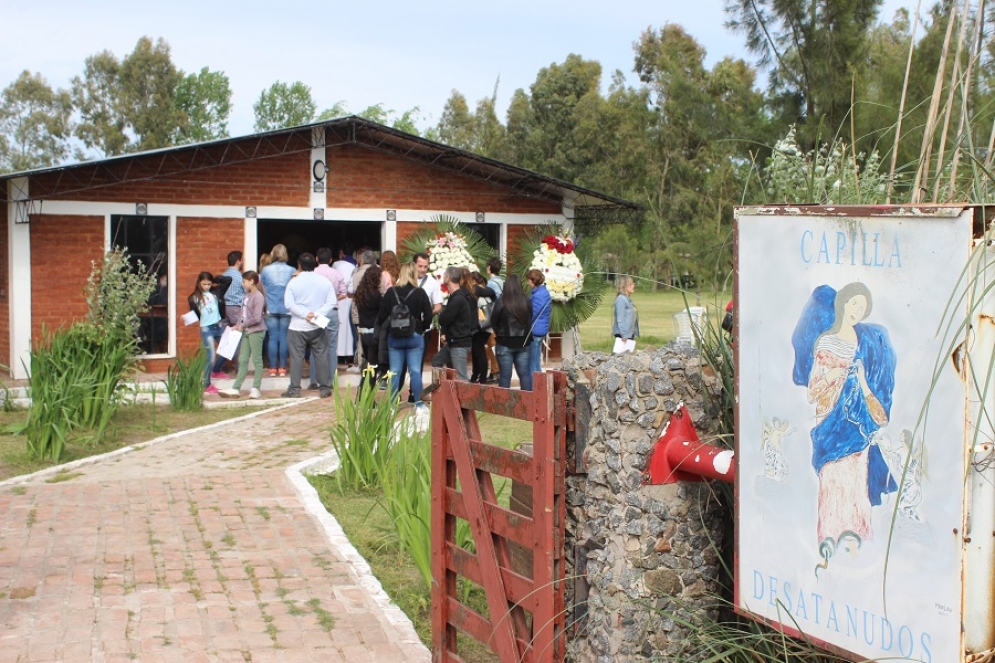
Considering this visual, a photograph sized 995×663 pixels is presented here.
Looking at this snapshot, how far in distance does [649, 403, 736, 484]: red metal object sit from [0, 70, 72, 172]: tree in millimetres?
63029

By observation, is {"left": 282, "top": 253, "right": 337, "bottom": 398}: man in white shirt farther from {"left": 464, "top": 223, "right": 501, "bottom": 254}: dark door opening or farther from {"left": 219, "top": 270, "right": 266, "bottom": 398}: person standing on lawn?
{"left": 464, "top": 223, "right": 501, "bottom": 254}: dark door opening

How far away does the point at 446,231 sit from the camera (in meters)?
17.4

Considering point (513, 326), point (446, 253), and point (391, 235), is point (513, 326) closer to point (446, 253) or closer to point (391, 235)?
point (446, 253)

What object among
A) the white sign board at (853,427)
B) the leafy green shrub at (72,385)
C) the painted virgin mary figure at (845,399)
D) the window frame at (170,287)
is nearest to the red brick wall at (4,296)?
the window frame at (170,287)

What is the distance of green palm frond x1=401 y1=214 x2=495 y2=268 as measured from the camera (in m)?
17.3

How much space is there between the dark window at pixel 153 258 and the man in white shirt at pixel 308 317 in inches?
123

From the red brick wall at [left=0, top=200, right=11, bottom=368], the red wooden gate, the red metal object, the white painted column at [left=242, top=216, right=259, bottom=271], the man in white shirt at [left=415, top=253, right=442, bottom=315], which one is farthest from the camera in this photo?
the white painted column at [left=242, top=216, right=259, bottom=271]

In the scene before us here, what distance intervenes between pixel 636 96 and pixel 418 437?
136 ft

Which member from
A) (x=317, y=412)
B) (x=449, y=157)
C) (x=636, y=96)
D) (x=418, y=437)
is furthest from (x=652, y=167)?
(x=418, y=437)

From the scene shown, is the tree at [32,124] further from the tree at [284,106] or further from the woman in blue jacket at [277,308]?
the woman in blue jacket at [277,308]

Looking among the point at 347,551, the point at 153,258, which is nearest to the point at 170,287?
the point at 153,258

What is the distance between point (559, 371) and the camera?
14.0ft

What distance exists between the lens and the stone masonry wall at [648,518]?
4020 mm

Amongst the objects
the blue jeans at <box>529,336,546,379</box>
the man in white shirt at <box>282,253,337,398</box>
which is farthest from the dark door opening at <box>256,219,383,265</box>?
the blue jeans at <box>529,336,546,379</box>
